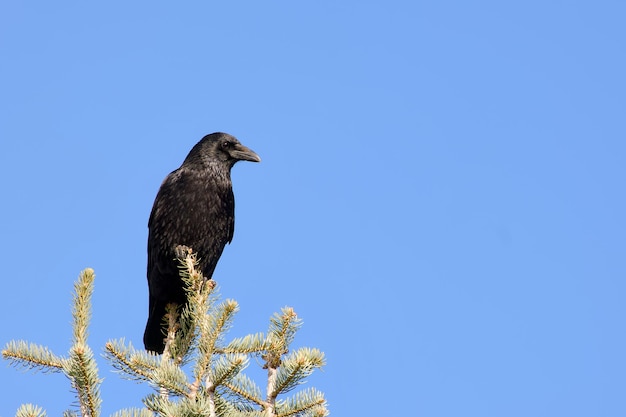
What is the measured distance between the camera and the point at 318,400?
3.16m

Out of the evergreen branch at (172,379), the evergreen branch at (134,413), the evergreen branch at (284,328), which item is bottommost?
the evergreen branch at (134,413)

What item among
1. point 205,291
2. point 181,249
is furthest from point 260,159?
point 205,291

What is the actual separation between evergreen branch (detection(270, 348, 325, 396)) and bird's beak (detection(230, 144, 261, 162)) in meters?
4.27

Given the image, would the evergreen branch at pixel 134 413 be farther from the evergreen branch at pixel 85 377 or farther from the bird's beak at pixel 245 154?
the bird's beak at pixel 245 154

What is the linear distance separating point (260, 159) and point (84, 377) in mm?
4579

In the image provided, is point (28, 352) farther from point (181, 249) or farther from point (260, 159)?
point (260, 159)

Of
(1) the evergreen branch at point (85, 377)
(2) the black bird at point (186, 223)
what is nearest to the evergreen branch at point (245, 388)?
(1) the evergreen branch at point (85, 377)

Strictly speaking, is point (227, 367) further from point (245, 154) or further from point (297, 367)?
point (245, 154)

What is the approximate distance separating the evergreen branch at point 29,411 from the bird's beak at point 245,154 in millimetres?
4639

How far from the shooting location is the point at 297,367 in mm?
3186

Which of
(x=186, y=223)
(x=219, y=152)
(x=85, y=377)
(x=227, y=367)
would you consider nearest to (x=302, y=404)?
(x=227, y=367)

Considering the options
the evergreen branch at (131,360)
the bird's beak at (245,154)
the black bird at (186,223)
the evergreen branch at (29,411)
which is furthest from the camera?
the bird's beak at (245,154)

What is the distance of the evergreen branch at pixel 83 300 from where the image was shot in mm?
3090

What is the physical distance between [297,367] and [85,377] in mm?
780
